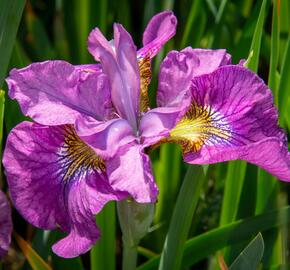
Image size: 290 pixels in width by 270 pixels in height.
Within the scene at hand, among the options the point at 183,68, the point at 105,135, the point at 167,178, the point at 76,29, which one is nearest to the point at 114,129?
the point at 105,135

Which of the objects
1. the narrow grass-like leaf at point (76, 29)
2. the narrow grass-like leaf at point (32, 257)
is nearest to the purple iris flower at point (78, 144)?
the narrow grass-like leaf at point (32, 257)

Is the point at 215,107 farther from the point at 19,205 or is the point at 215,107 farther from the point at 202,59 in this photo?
the point at 19,205

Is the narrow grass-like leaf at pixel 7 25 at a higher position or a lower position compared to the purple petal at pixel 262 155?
higher

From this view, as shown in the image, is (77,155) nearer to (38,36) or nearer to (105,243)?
(105,243)

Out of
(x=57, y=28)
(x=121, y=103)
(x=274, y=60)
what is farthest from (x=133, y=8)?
(x=121, y=103)

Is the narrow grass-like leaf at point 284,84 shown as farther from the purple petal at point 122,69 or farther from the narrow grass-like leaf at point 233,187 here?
the purple petal at point 122,69

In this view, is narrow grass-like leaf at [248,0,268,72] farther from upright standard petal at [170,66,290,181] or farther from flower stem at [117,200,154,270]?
flower stem at [117,200,154,270]
